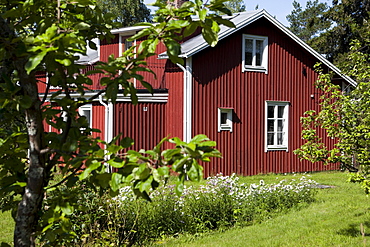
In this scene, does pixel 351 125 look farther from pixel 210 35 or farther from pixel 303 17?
pixel 303 17

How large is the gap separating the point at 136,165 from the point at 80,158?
1.13 feet

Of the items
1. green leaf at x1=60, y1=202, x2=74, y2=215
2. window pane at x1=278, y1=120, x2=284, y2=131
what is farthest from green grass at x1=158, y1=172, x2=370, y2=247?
window pane at x1=278, y1=120, x2=284, y2=131

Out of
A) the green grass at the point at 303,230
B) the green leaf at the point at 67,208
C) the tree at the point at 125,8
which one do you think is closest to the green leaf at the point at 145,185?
the green leaf at the point at 67,208

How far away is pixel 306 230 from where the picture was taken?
26.3 feet

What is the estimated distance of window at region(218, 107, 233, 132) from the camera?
17.0 metres

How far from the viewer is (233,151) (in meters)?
17.3

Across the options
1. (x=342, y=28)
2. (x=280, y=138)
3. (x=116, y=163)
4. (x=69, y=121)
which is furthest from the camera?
(x=342, y=28)

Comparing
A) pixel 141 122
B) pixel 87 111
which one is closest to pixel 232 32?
pixel 141 122

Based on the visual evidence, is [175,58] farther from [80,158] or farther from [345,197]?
[345,197]

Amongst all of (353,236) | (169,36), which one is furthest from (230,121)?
(169,36)

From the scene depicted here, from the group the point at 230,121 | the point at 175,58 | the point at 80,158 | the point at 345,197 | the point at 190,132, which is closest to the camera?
the point at 80,158

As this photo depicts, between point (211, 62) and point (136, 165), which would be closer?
point (136, 165)

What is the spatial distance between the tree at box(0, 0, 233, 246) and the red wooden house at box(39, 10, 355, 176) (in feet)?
41.9

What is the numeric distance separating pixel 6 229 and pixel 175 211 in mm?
3391
